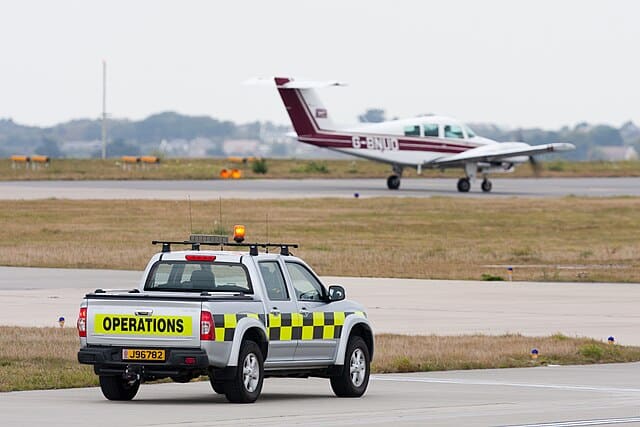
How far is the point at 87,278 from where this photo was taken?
108 ft

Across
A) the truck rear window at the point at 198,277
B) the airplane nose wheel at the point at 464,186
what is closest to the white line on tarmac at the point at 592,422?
the truck rear window at the point at 198,277

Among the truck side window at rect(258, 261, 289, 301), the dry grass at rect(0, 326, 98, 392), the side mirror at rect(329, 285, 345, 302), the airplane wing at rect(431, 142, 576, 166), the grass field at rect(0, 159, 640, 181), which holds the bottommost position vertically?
the dry grass at rect(0, 326, 98, 392)

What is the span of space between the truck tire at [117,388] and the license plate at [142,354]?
61 centimetres

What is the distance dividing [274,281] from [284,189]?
59.0m

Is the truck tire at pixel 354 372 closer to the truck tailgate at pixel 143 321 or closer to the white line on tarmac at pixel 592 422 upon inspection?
the truck tailgate at pixel 143 321

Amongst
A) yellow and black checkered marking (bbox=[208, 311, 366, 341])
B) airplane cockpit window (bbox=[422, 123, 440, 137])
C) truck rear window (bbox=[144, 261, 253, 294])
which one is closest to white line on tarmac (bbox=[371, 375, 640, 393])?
yellow and black checkered marking (bbox=[208, 311, 366, 341])

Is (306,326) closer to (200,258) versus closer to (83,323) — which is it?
(200,258)

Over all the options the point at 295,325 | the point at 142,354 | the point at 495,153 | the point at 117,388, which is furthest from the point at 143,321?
the point at 495,153

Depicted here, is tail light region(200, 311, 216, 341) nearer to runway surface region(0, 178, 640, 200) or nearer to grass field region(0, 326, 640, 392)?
grass field region(0, 326, 640, 392)

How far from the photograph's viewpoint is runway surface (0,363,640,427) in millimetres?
14367

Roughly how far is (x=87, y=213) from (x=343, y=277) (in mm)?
23386

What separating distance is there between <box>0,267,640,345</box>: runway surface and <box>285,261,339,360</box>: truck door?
7376mm

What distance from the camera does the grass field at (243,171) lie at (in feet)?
301

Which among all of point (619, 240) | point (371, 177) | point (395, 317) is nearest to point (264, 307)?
point (395, 317)
